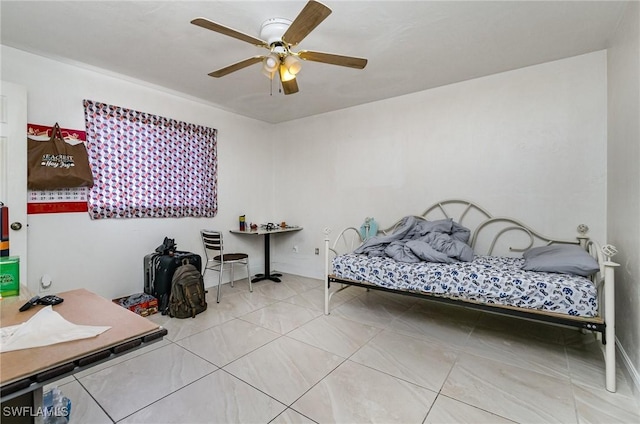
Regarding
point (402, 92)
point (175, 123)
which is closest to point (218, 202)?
point (175, 123)

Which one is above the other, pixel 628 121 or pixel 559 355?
pixel 628 121

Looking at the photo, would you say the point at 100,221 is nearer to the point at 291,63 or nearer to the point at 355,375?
the point at 291,63

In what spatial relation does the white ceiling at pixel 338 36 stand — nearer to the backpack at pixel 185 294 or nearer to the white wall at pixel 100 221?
the white wall at pixel 100 221

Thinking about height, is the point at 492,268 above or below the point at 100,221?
below

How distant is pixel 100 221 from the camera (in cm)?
295

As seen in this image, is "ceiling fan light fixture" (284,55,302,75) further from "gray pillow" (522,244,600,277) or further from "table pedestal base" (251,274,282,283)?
"table pedestal base" (251,274,282,283)

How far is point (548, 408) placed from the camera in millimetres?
1601

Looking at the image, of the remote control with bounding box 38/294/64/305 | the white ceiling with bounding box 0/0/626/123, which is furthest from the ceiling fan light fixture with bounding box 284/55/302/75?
the remote control with bounding box 38/294/64/305

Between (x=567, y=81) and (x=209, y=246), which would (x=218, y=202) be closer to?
(x=209, y=246)

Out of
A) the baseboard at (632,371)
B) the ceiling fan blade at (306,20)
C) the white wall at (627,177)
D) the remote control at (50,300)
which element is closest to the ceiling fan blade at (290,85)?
the ceiling fan blade at (306,20)

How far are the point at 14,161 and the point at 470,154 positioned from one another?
4151 millimetres

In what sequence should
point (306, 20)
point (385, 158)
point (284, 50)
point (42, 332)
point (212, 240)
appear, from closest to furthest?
point (42, 332), point (306, 20), point (284, 50), point (212, 240), point (385, 158)

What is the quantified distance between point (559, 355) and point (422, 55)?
8.69 ft

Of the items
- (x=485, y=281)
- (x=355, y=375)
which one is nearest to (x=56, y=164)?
(x=355, y=375)
